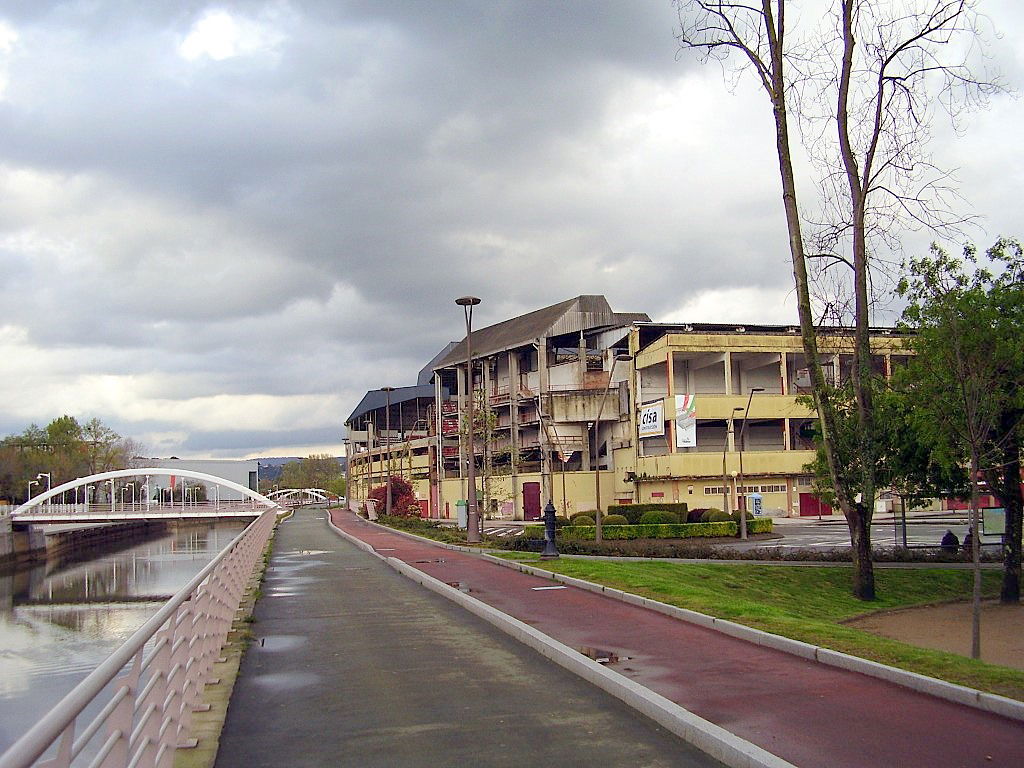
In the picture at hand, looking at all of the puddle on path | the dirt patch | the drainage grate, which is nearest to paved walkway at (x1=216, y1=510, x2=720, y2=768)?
the puddle on path

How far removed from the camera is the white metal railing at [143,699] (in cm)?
333

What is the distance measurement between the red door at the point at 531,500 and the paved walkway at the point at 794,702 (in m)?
55.2

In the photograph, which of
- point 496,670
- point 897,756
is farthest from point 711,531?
point 897,756

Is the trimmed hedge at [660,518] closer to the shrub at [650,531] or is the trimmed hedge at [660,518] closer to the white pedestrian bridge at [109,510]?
the shrub at [650,531]

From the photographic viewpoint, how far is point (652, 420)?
61531mm

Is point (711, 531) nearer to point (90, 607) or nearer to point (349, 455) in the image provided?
point (90, 607)

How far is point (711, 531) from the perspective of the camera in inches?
1578

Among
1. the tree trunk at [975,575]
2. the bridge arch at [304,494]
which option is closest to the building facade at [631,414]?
the tree trunk at [975,575]

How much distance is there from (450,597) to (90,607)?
93.0 feet

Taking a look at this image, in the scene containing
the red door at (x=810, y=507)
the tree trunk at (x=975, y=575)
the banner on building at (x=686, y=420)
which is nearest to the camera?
the tree trunk at (x=975, y=575)

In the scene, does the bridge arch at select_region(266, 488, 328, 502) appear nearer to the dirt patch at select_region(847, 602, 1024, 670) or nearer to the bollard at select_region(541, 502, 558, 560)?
the bollard at select_region(541, 502, 558, 560)

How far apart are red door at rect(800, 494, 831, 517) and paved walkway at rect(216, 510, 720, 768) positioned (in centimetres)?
5263

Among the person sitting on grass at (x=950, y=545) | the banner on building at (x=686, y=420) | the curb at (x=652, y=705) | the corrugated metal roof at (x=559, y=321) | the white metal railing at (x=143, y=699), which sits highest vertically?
the corrugated metal roof at (x=559, y=321)

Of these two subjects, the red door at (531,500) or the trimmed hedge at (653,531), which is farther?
the red door at (531,500)
